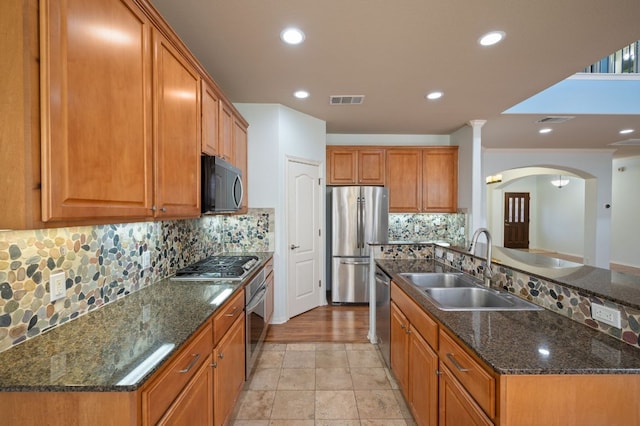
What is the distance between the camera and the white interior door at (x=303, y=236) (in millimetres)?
3684

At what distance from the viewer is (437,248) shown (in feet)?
9.45

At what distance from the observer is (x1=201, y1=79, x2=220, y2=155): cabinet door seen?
6.86ft

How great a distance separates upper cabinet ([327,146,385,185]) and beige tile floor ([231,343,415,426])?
99.7 inches

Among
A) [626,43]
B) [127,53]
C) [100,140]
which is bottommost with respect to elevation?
[100,140]

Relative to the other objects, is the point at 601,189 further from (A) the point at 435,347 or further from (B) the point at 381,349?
(A) the point at 435,347

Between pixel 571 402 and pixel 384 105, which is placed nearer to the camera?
pixel 571 402

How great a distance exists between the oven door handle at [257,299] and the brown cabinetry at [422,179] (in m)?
2.69

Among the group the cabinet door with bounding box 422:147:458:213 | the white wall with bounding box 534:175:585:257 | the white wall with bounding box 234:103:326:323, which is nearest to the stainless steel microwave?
the white wall with bounding box 234:103:326:323

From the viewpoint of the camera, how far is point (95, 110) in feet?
3.49

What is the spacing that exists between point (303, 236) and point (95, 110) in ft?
9.68

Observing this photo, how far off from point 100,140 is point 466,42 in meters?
2.49

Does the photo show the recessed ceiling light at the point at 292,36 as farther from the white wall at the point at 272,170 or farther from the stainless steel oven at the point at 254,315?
the stainless steel oven at the point at 254,315

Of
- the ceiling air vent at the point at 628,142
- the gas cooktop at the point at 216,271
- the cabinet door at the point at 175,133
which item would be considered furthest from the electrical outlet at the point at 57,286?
the ceiling air vent at the point at 628,142

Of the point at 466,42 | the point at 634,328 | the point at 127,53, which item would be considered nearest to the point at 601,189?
the point at 466,42
